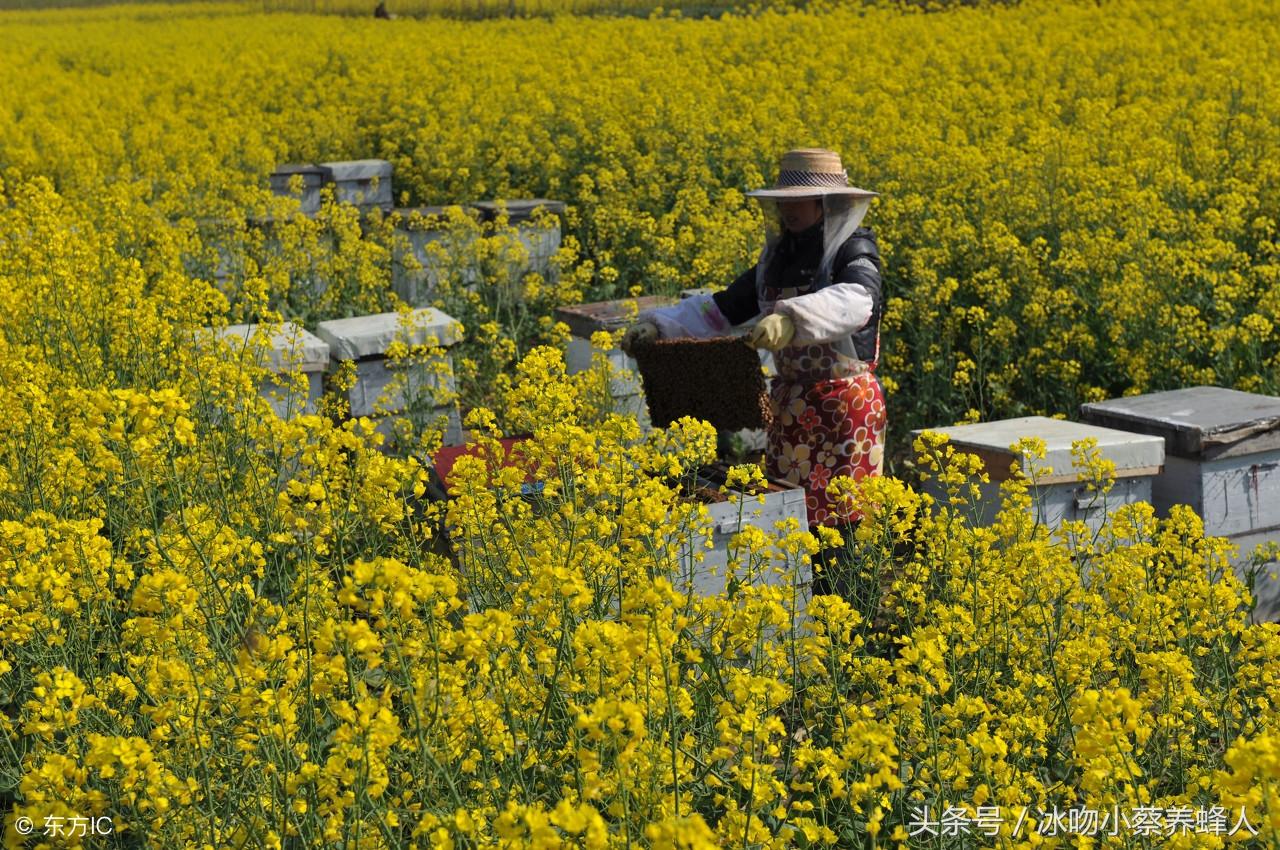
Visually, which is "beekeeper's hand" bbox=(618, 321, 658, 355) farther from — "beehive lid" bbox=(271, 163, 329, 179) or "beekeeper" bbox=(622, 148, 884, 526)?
"beehive lid" bbox=(271, 163, 329, 179)

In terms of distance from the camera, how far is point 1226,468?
463 centimetres

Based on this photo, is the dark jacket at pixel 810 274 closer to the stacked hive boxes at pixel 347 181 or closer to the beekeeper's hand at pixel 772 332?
the beekeeper's hand at pixel 772 332

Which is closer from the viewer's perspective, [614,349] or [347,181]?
[614,349]

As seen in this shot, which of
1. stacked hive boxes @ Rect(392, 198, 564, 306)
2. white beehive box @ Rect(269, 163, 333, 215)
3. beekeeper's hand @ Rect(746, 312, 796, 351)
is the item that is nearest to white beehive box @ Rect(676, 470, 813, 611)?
beekeeper's hand @ Rect(746, 312, 796, 351)

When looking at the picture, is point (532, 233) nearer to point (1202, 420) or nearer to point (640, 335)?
point (640, 335)

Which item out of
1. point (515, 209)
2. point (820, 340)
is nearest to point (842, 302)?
point (820, 340)

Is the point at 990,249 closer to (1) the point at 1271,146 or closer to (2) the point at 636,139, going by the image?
(1) the point at 1271,146

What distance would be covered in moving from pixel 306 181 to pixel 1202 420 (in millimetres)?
8018

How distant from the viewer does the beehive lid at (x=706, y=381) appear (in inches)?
167

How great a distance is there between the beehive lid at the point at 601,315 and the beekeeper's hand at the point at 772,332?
216 cm

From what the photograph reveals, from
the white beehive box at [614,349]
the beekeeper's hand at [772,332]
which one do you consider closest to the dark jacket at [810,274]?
the beekeeper's hand at [772,332]

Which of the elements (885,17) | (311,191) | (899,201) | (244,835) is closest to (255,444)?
(244,835)

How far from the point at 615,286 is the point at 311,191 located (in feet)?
11.1

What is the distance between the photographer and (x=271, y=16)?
3122 cm
